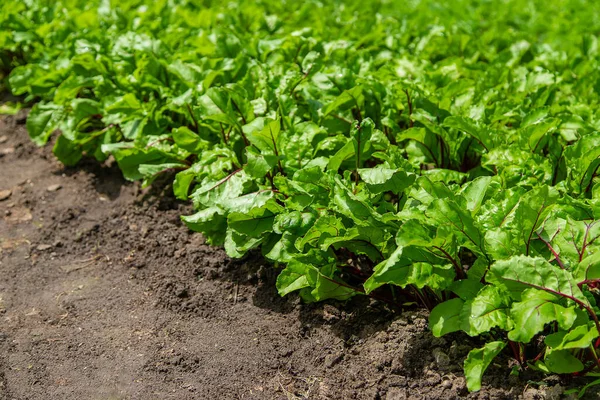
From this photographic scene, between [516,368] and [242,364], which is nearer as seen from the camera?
[516,368]

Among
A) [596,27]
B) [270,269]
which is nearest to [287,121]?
[270,269]

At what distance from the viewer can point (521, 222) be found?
8.53 ft

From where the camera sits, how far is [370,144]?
10.5 ft

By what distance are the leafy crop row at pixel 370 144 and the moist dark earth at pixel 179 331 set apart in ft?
0.56

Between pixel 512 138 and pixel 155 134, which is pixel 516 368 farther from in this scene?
pixel 155 134

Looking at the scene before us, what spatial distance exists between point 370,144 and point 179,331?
1247mm

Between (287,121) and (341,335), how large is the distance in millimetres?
1155

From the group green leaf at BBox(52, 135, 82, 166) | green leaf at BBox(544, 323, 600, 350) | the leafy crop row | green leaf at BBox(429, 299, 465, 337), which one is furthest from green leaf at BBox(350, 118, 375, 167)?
green leaf at BBox(52, 135, 82, 166)

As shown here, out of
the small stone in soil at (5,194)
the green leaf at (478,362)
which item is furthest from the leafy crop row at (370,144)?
the small stone in soil at (5,194)

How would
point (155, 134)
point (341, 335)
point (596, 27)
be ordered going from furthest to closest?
1. point (596, 27)
2. point (155, 134)
3. point (341, 335)

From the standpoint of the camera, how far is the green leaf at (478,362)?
2414 millimetres

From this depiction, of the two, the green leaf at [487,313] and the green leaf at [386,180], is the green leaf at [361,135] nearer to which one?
the green leaf at [386,180]

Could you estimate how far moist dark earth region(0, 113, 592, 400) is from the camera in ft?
9.23

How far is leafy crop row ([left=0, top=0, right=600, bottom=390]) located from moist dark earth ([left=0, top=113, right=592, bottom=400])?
0.56 ft
